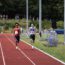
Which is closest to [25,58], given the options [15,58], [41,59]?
[15,58]

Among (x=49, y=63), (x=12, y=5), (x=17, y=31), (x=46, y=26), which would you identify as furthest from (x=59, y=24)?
(x=49, y=63)

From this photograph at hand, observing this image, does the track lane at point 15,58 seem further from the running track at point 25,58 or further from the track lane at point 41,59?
the track lane at point 41,59

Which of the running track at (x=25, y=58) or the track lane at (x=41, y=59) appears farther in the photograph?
the running track at (x=25, y=58)

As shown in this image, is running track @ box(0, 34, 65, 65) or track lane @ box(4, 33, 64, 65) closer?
track lane @ box(4, 33, 64, 65)

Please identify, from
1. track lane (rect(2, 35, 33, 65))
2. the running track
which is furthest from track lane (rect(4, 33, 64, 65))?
track lane (rect(2, 35, 33, 65))

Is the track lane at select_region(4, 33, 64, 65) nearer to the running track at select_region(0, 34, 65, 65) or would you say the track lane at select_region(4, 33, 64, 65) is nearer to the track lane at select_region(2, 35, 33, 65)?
the running track at select_region(0, 34, 65, 65)

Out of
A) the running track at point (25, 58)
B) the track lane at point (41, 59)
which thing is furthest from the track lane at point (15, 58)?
the track lane at point (41, 59)

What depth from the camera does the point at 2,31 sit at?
268 feet

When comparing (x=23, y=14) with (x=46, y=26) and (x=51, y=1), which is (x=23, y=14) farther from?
(x=46, y=26)

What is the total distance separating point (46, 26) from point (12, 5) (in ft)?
78.1

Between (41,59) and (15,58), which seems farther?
(15,58)

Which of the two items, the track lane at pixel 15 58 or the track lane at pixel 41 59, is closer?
the track lane at pixel 41 59

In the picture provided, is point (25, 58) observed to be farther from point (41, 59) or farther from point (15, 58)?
point (41, 59)

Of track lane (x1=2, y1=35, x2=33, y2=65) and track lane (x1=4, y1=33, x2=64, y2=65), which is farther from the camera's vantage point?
track lane (x1=2, y1=35, x2=33, y2=65)
